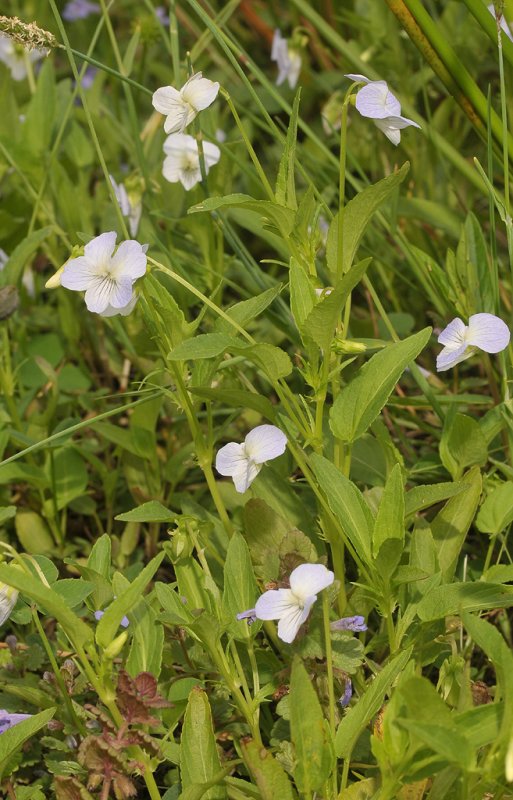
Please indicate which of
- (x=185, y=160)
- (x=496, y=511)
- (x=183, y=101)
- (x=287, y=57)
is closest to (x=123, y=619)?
(x=496, y=511)

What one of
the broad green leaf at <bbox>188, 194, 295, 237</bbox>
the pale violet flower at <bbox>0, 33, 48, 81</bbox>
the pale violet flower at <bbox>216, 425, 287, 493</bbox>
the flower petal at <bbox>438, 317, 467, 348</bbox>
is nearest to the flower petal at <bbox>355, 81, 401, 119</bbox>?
the broad green leaf at <bbox>188, 194, 295, 237</bbox>

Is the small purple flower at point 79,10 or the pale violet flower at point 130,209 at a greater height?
the small purple flower at point 79,10

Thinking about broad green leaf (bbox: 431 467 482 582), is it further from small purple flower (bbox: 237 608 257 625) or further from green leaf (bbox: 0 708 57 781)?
green leaf (bbox: 0 708 57 781)

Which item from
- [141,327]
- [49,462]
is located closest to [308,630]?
[49,462]

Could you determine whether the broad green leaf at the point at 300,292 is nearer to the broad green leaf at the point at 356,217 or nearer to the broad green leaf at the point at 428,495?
the broad green leaf at the point at 356,217

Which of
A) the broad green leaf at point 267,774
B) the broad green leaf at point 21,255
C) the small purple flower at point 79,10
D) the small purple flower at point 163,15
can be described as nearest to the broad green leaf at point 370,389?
the broad green leaf at point 267,774

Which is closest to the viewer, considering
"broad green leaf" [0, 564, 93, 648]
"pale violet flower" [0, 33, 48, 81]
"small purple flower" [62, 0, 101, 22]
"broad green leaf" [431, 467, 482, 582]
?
"broad green leaf" [0, 564, 93, 648]
